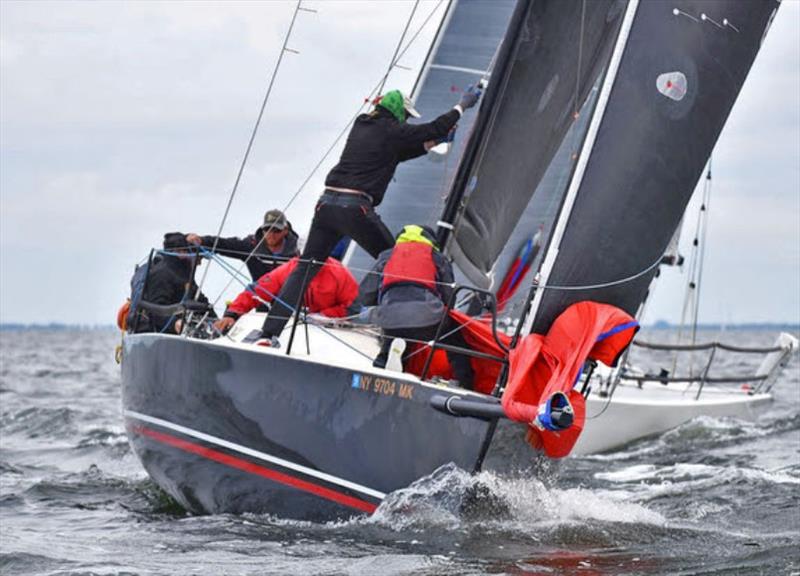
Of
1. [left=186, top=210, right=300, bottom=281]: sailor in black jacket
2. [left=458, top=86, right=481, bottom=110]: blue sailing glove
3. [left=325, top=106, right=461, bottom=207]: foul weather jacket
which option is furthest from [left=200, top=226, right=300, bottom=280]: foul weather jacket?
[left=458, top=86, right=481, bottom=110]: blue sailing glove

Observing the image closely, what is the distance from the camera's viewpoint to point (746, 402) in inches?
579

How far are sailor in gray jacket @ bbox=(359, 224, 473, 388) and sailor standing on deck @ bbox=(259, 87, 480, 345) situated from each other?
1.94 feet

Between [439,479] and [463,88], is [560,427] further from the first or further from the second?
[463,88]

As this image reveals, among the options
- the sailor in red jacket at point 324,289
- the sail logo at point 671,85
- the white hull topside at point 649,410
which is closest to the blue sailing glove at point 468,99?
the sailor in red jacket at point 324,289

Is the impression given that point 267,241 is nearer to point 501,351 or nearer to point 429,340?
point 429,340

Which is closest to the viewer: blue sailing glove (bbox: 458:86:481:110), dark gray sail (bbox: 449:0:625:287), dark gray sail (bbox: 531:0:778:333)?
dark gray sail (bbox: 531:0:778:333)

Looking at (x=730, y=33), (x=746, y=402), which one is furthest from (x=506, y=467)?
(x=746, y=402)

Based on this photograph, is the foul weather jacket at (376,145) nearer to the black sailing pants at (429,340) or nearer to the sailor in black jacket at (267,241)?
the sailor in black jacket at (267,241)

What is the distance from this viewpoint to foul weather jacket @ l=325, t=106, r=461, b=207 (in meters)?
Result: 8.19

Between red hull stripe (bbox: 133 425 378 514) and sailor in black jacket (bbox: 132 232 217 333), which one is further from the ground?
sailor in black jacket (bbox: 132 232 217 333)

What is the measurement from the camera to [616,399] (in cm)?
1291

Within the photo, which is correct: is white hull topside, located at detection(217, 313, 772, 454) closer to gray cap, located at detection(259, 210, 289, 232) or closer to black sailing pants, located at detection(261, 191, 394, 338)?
black sailing pants, located at detection(261, 191, 394, 338)

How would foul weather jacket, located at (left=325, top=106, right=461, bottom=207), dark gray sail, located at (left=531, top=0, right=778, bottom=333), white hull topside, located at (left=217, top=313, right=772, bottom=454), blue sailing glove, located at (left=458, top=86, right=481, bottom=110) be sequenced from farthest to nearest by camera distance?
blue sailing glove, located at (left=458, top=86, right=481, bottom=110)
foul weather jacket, located at (left=325, top=106, right=461, bottom=207)
white hull topside, located at (left=217, top=313, right=772, bottom=454)
dark gray sail, located at (left=531, top=0, right=778, bottom=333)

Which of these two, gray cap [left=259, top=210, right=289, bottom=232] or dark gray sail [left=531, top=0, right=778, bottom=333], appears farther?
gray cap [left=259, top=210, right=289, bottom=232]
